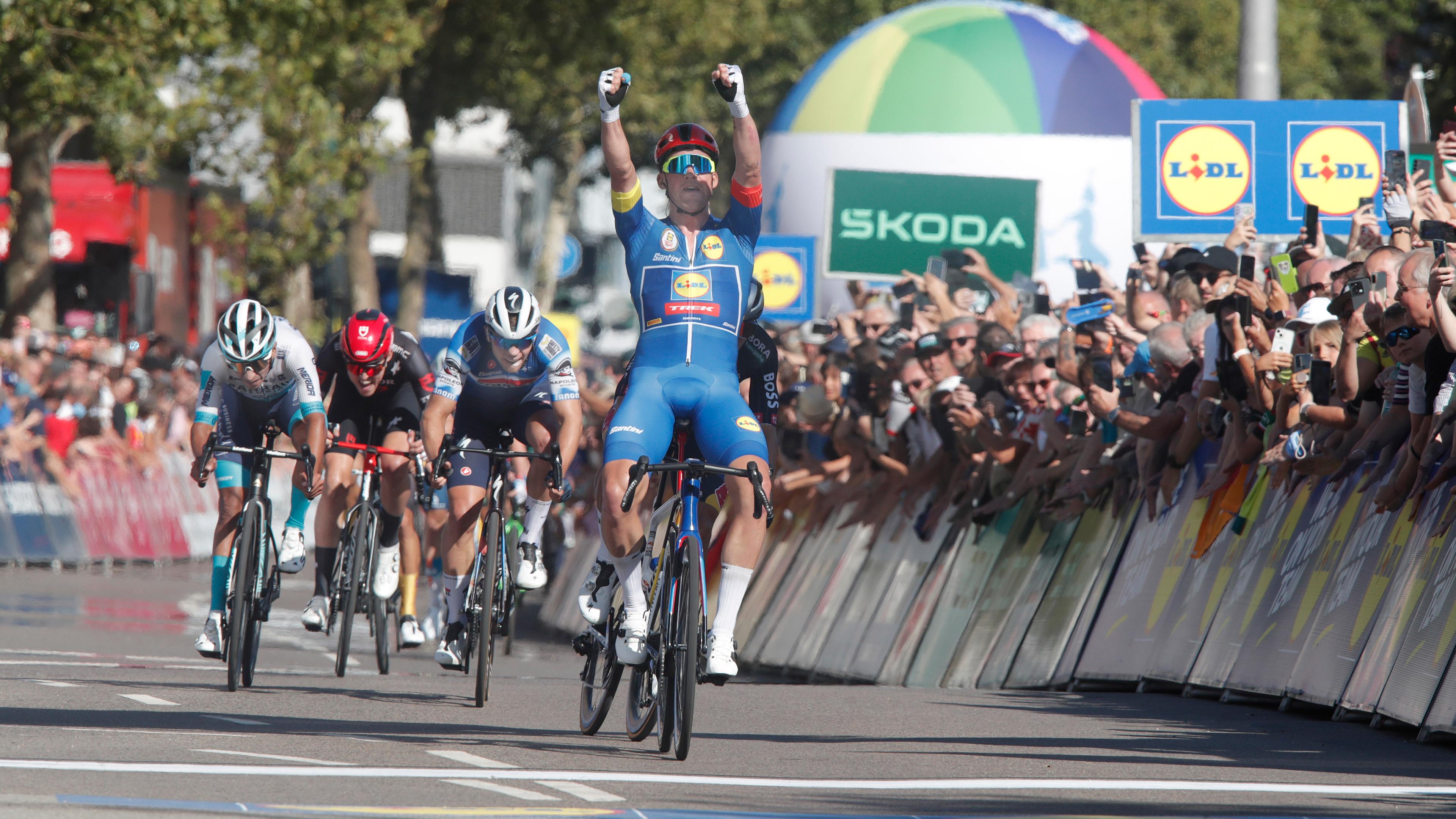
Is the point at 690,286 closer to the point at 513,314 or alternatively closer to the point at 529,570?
the point at 513,314

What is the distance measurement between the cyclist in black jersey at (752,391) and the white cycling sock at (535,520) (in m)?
2.12

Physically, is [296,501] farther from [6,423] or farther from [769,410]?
[6,423]

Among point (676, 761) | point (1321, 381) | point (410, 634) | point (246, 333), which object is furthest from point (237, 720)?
point (1321, 381)

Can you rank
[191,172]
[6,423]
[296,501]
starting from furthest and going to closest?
[191,172] < [6,423] < [296,501]

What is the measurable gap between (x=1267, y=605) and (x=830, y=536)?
560cm

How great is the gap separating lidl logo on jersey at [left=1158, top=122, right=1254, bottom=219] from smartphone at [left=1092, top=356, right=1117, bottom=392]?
2.64m

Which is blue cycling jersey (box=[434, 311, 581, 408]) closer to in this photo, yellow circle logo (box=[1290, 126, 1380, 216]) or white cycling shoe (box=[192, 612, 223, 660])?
white cycling shoe (box=[192, 612, 223, 660])

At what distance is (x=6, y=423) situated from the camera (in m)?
24.7

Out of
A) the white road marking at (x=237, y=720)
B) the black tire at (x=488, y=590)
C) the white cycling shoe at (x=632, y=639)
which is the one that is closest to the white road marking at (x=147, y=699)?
the white road marking at (x=237, y=720)

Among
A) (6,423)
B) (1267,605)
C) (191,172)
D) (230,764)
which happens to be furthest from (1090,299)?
(191,172)

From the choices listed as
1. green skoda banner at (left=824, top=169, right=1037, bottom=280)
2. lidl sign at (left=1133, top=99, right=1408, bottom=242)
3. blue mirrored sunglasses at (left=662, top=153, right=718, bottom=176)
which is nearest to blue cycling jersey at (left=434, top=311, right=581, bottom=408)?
blue mirrored sunglasses at (left=662, top=153, right=718, bottom=176)

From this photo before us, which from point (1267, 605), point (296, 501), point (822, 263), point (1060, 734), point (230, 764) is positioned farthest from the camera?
point (822, 263)

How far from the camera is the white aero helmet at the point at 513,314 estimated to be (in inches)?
459

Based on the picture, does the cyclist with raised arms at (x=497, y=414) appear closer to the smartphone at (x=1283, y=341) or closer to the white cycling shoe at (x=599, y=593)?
the white cycling shoe at (x=599, y=593)
